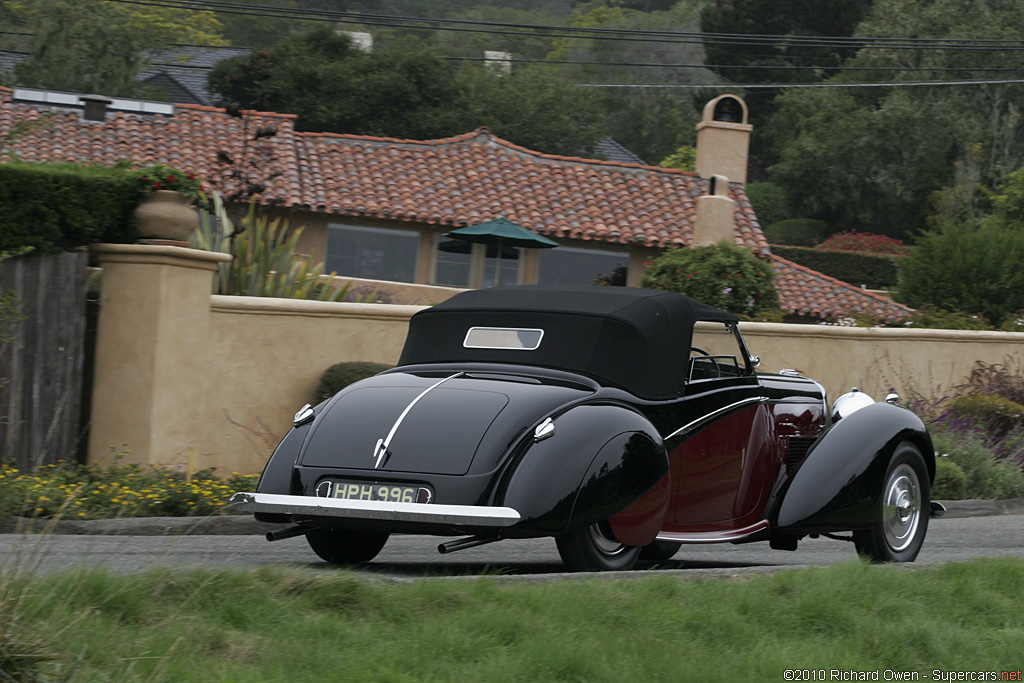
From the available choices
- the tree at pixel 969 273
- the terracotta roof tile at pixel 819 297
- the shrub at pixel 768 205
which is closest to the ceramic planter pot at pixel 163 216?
the tree at pixel 969 273

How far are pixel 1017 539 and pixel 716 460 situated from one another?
4140 millimetres

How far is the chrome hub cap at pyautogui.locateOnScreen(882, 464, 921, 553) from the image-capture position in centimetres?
727

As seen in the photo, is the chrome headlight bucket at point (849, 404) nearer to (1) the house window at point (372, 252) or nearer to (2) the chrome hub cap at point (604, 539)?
(2) the chrome hub cap at point (604, 539)

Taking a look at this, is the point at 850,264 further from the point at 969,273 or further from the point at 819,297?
the point at 969,273

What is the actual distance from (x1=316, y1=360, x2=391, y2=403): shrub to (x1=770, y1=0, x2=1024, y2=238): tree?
1571 inches

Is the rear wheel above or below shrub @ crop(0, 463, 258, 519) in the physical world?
above

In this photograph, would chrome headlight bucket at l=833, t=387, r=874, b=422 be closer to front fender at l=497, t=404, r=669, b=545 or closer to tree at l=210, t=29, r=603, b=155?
front fender at l=497, t=404, r=669, b=545

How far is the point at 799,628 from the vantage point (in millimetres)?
5250

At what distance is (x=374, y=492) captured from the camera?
589 cm

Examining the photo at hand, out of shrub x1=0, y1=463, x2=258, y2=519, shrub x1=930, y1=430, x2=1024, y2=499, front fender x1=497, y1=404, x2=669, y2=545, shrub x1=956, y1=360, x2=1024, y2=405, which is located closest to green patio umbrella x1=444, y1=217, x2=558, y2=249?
shrub x1=956, y1=360, x2=1024, y2=405

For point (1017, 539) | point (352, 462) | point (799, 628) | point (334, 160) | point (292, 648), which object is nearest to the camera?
point (292, 648)

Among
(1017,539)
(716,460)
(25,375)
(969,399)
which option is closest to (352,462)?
(716,460)

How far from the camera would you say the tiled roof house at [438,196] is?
25.5 metres

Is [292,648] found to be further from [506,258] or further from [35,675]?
[506,258]
